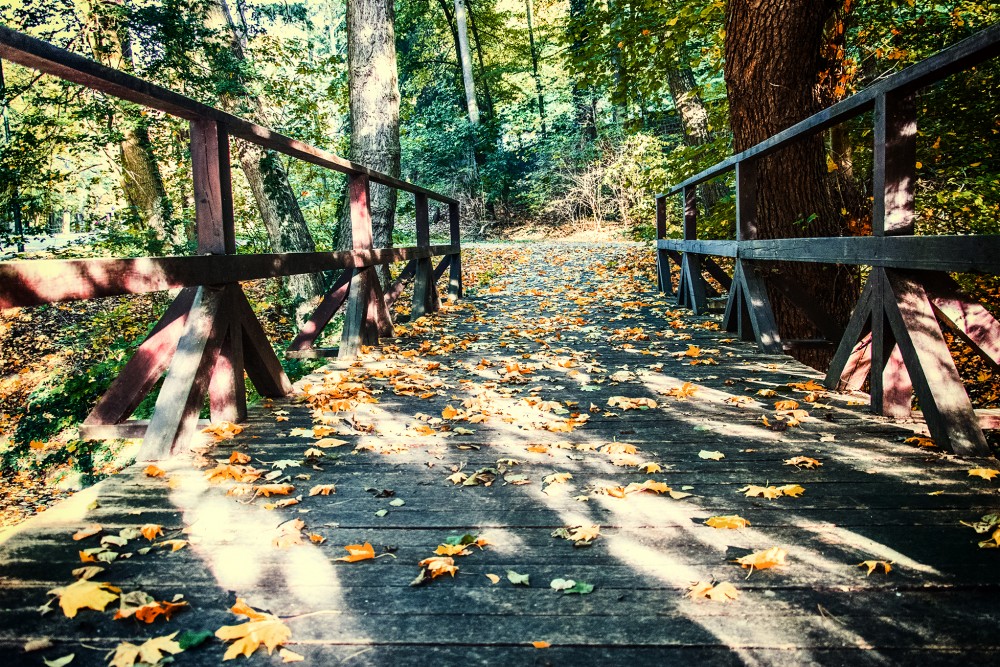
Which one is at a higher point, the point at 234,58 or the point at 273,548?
the point at 234,58

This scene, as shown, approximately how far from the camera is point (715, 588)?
1.84 m

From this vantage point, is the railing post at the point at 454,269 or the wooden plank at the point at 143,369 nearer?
the wooden plank at the point at 143,369

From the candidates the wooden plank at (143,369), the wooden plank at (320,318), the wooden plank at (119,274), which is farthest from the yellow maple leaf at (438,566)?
the wooden plank at (320,318)

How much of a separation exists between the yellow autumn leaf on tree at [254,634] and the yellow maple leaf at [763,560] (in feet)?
4.30

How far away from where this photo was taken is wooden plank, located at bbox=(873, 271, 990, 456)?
2732mm

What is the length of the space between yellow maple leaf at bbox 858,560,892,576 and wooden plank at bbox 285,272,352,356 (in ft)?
13.8

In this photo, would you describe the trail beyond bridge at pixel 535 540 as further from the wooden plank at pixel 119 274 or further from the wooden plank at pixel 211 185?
the wooden plank at pixel 211 185

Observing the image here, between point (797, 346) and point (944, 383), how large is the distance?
2.73 meters

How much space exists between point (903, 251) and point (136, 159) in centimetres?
1133

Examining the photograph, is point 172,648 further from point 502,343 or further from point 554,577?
point 502,343

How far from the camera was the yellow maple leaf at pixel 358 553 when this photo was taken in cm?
208

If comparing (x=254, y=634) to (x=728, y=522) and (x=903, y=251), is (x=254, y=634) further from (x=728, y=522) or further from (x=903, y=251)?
(x=903, y=251)

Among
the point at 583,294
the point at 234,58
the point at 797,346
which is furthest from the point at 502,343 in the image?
the point at 234,58

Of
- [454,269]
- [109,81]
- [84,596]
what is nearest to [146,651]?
[84,596]
